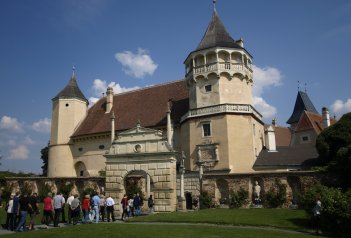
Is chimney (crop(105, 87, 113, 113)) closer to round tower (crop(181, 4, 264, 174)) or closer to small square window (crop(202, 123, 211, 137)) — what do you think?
round tower (crop(181, 4, 264, 174))

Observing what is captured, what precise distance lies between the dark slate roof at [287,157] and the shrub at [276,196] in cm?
773

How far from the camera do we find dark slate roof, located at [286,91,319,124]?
213 feet

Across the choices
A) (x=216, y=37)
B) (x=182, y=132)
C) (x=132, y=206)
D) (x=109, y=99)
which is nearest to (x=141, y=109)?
(x=109, y=99)

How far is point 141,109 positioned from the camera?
47.2m

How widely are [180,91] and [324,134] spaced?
1904cm

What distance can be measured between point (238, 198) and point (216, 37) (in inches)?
766

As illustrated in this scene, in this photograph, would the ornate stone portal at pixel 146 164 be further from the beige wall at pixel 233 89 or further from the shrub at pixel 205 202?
the beige wall at pixel 233 89

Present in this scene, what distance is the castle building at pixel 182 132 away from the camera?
1048 inches

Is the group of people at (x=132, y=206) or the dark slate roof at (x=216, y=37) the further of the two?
the dark slate roof at (x=216, y=37)

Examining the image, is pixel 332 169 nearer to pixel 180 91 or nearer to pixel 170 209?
pixel 170 209

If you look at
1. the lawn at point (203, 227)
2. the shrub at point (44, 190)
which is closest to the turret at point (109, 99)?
the shrub at point (44, 190)

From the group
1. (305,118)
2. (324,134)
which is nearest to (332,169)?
(324,134)

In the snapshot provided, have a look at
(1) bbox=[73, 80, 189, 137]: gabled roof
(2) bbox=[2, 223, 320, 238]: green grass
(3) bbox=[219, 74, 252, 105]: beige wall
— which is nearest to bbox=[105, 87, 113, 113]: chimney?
(1) bbox=[73, 80, 189, 137]: gabled roof

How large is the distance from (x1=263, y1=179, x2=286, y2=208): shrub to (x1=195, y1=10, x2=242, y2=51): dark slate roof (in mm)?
17153
